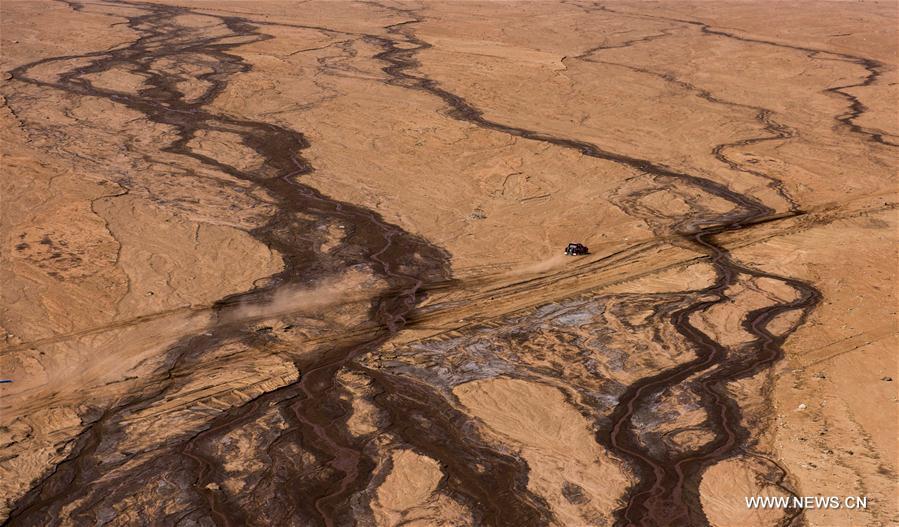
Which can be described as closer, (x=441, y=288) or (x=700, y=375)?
(x=700, y=375)

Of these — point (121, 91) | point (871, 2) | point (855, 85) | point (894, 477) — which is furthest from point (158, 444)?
point (871, 2)

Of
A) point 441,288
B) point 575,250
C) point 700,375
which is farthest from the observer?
point 575,250

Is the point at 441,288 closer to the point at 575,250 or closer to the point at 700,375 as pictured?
the point at 575,250

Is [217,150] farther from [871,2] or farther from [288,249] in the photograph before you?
[871,2]

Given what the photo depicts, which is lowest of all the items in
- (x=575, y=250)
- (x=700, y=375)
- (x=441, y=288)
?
(x=441, y=288)

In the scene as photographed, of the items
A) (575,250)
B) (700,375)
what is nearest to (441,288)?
(575,250)

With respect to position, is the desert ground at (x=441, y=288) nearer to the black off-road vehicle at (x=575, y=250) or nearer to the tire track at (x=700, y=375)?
the tire track at (x=700, y=375)

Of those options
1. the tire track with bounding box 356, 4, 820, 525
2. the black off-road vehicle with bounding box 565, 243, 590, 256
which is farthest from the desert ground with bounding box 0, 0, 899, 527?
the black off-road vehicle with bounding box 565, 243, 590, 256
